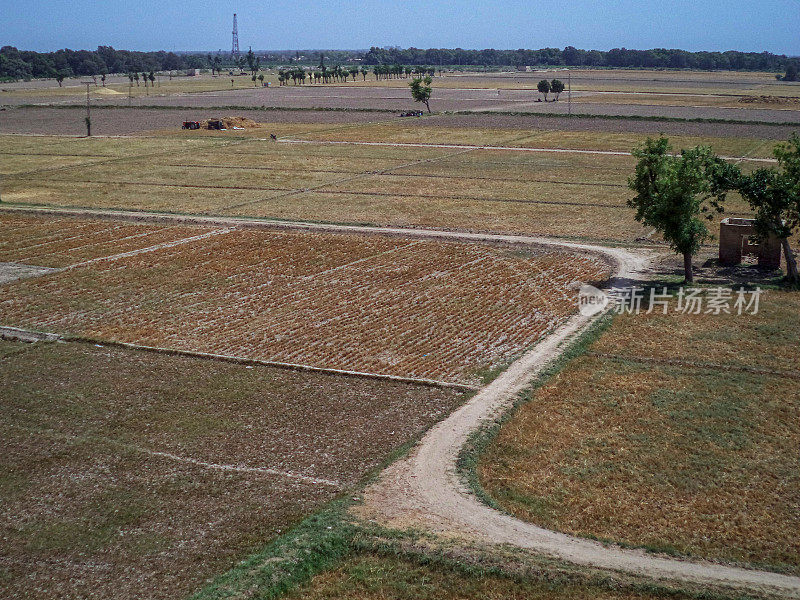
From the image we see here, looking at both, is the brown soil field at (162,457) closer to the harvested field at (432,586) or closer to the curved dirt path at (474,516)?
the curved dirt path at (474,516)

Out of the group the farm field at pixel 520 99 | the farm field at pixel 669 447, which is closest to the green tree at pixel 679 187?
the farm field at pixel 669 447

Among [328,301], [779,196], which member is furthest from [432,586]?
[779,196]

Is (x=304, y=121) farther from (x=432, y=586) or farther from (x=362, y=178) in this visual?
(x=432, y=586)

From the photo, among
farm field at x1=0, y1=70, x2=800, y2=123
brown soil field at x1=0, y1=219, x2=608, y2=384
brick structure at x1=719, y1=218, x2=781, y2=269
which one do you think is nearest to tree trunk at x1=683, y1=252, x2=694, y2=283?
brick structure at x1=719, y1=218, x2=781, y2=269

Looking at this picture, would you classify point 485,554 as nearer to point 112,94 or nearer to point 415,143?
point 415,143

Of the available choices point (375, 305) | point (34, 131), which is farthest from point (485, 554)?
point (34, 131)

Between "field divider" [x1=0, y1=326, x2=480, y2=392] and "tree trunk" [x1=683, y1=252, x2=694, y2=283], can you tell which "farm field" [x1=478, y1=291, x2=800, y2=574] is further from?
"tree trunk" [x1=683, y1=252, x2=694, y2=283]
